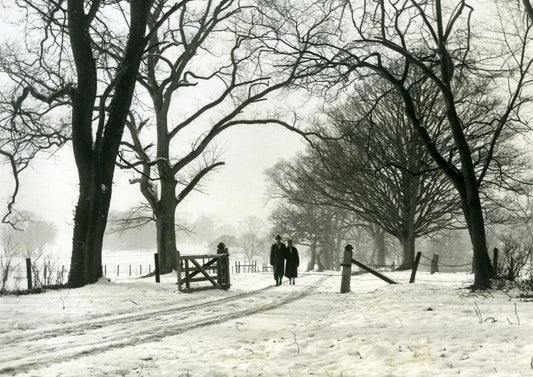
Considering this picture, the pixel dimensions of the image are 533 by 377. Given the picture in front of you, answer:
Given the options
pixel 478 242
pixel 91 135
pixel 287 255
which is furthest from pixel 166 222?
pixel 478 242

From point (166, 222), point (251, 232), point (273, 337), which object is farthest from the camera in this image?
point (251, 232)

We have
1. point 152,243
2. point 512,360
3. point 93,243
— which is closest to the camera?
point 512,360

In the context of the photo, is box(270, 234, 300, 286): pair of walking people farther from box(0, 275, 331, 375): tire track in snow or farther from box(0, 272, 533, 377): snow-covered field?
box(0, 272, 533, 377): snow-covered field

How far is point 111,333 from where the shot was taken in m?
7.45

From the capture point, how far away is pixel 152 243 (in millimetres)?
119312

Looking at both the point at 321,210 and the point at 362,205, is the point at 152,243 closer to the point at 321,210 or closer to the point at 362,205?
the point at 321,210

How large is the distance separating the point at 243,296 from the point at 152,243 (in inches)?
4329

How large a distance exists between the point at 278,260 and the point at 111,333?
10.5 m

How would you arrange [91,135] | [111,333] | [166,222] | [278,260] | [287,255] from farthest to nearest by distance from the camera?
[166,222]
[287,255]
[278,260]
[91,135]
[111,333]

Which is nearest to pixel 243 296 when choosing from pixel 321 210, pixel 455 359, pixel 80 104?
pixel 80 104

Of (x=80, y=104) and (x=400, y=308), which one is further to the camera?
(x=80, y=104)

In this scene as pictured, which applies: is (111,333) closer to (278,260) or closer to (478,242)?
(478,242)

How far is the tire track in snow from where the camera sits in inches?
231

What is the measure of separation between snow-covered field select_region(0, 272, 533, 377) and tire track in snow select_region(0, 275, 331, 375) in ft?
0.05
